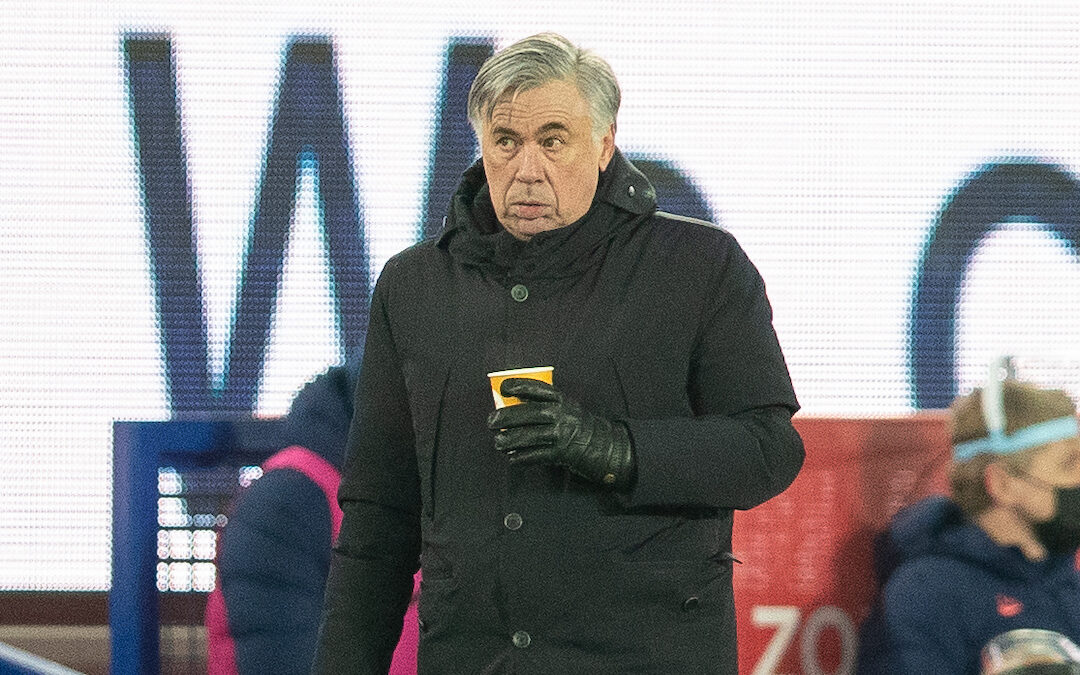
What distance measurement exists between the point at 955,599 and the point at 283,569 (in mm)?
1377

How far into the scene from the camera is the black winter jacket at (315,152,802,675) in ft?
5.59

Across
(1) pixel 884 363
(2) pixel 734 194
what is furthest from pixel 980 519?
(2) pixel 734 194

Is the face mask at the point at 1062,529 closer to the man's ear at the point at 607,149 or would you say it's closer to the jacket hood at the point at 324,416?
the jacket hood at the point at 324,416

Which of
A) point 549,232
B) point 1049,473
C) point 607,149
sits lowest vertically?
point 1049,473

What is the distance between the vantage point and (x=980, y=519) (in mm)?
3072

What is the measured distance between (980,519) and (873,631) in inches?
12.8

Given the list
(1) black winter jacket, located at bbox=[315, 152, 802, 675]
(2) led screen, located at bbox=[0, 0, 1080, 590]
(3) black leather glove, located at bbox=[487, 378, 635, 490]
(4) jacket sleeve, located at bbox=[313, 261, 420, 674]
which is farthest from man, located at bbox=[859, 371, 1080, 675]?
(3) black leather glove, located at bbox=[487, 378, 635, 490]

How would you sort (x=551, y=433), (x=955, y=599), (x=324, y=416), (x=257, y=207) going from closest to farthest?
(x=551, y=433) → (x=955, y=599) → (x=324, y=416) → (x=257, y=207)

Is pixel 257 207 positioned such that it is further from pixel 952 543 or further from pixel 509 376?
pixel 509 376

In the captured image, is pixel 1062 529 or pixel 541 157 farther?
pixel 1062 529

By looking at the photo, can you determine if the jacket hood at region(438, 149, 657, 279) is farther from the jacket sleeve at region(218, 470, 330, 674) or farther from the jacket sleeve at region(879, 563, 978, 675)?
the jacket sleeve at region(879, 563, 978, 675)

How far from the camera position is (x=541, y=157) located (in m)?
1.79

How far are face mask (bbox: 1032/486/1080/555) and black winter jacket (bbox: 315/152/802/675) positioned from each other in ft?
4.84

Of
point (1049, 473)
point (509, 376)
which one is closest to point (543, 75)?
point (509, 376)
